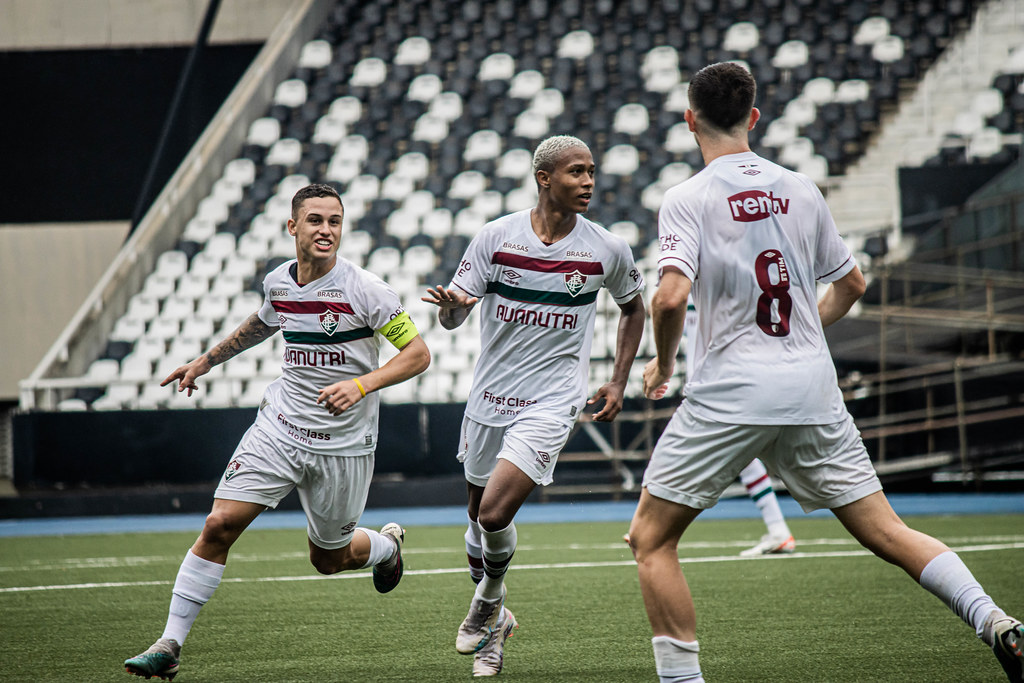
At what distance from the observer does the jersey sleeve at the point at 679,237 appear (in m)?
3.38

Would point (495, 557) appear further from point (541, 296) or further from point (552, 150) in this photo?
point (552, 150)

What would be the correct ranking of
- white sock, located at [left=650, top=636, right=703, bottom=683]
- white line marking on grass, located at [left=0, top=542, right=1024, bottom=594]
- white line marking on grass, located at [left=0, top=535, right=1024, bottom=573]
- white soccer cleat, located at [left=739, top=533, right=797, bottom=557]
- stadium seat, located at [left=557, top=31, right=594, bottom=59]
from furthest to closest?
stadium seat, located at [left=557, top=31, right=594, bottom=59], white line marking on grass, located at [left=0, top=535, right=1024, bottom=573], white soccer cleat, located at [left=739, top=533, right=797, bottom=557], white line marking on grass, located at [left=0, top=542, right=1024, bottom=594], white sock, located at [left=650, top=636, right=703, bottom=683]

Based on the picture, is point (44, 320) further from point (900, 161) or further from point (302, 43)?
point (900, 161)

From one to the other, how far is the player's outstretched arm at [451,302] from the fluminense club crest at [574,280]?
42 cm

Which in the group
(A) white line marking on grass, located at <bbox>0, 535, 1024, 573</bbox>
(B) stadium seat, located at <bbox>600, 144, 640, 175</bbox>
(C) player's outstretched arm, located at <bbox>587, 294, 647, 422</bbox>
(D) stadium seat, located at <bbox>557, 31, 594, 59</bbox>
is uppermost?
(D) stadium seat, located at <bbox>557, 31, 594, 59</bbox>

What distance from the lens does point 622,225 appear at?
1662cm

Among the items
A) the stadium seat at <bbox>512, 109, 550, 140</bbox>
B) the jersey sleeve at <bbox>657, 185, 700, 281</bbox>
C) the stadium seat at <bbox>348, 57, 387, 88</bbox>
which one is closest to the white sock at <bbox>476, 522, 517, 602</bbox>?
the jersey sleeve at <bbox>657, 185, 700, 281</bbox>

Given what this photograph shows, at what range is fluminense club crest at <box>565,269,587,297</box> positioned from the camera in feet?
16.0

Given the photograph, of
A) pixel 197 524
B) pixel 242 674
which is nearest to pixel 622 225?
pixel 197 524

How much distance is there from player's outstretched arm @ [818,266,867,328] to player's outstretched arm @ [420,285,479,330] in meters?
1.47

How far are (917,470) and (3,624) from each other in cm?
1018

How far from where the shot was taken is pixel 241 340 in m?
5.20

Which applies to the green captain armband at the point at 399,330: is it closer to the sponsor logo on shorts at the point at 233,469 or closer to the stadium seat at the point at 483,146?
the sponsor logo on shorts at the point at 233,469

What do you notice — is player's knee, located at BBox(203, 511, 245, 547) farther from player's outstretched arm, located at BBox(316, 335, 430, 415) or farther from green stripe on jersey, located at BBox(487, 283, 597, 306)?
green stripe on jersey, located at BBox(487, 283, 597, 306)
